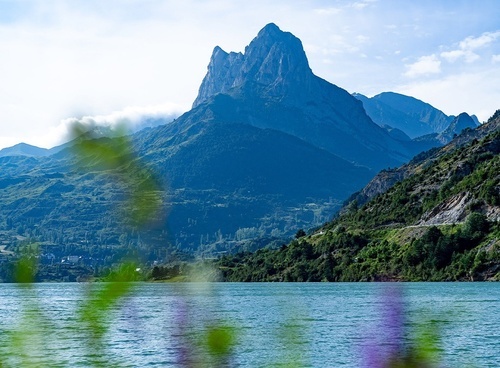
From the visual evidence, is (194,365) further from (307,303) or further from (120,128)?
(307,303)

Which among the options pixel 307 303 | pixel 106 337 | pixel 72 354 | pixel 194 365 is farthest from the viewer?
pixel 307 303

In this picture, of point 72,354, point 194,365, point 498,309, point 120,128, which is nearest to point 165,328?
point 72,354

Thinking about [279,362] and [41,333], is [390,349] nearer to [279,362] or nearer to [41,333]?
[279,362]

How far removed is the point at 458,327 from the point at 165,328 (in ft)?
107

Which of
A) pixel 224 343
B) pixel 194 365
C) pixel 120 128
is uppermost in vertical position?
pixel 120 128

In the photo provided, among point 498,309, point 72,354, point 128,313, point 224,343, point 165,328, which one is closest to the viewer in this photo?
point 224,343

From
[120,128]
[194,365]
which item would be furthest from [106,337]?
[120,128]

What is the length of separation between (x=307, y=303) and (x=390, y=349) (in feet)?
223

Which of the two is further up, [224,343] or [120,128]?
[120,128]

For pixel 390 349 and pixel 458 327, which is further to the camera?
pixel 458 327

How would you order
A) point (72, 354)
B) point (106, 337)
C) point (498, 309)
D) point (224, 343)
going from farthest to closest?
point (498, 309), point (106, 337), point (72, 354), point (224, 343)

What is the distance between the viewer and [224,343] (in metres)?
22.7

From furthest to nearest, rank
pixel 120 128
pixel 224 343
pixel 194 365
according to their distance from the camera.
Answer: pixel 194 365, pixel 120 128, pixel 224 343

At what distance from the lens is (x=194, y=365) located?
54906 millimetres
